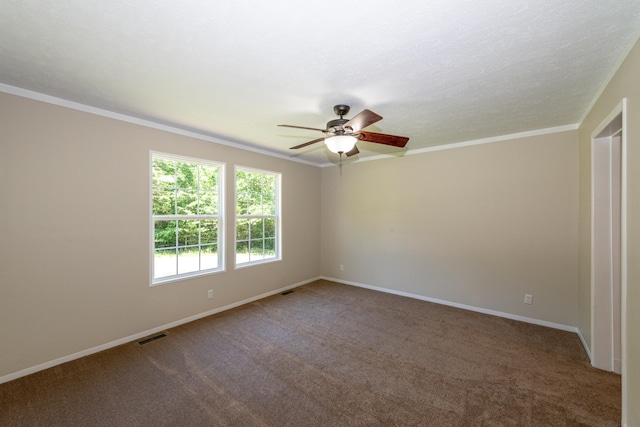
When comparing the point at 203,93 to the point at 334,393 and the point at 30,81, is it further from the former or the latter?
the point at 334,393

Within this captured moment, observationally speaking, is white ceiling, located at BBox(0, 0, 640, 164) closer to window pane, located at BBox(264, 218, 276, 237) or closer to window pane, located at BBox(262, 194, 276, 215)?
window pane, located at BBox(262, 194, 276, 215)

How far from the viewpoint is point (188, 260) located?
12.0ft

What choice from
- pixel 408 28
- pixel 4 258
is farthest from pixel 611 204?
pixel 4 258

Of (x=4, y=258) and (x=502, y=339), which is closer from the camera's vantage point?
(x=4, y=258)

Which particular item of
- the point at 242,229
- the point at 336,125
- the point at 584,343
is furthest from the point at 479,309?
the point at 242,229

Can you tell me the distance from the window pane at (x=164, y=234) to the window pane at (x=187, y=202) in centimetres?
21

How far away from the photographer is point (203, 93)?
2445mm

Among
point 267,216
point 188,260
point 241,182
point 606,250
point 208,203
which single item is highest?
point 241,182

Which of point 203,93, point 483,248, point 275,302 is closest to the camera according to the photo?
point 203,93

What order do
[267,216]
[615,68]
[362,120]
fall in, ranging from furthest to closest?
[267,216]
[362,120]
[615,68]

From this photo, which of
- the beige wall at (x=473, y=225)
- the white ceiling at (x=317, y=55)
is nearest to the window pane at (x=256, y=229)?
the beige wall at (x=473, y=225)

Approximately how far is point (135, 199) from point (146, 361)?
5.87 feet

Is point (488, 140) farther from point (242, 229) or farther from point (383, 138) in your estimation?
point (242, 229)

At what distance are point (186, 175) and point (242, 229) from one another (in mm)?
1236
